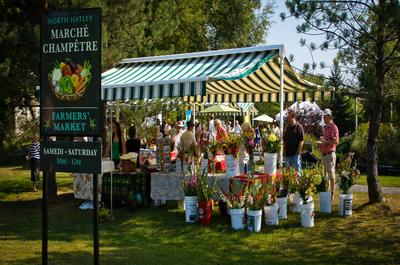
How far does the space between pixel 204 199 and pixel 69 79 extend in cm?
411

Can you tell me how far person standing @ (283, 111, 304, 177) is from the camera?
1012 cm

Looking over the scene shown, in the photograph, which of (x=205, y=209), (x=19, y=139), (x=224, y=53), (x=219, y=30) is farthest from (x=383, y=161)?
(x=219, y=30)

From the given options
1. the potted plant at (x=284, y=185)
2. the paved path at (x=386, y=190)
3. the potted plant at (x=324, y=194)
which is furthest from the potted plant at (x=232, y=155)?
the paved path at (x=386, y=190)

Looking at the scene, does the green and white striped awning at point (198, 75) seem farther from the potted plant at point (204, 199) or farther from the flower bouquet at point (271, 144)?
the potted plant at point (204, 199)

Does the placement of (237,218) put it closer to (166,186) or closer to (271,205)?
(271,205)

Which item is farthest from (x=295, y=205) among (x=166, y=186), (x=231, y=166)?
(x=166, y=186)

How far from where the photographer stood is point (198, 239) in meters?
7.84

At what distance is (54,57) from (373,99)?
16.7ft

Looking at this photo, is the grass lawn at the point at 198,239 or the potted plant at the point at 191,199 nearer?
the grass lawn at the point at 198,239

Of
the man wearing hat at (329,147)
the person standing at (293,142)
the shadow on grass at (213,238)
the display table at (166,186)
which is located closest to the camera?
the shadow on grass at (213,238)

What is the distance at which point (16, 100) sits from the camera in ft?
45.7

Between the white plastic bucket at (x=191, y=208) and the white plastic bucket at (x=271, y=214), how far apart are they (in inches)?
47.7

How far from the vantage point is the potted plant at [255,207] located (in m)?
8.04

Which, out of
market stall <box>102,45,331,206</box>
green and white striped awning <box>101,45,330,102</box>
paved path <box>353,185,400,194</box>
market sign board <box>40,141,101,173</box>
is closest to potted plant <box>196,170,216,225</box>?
market stall <box>102,45,331,206</box>
